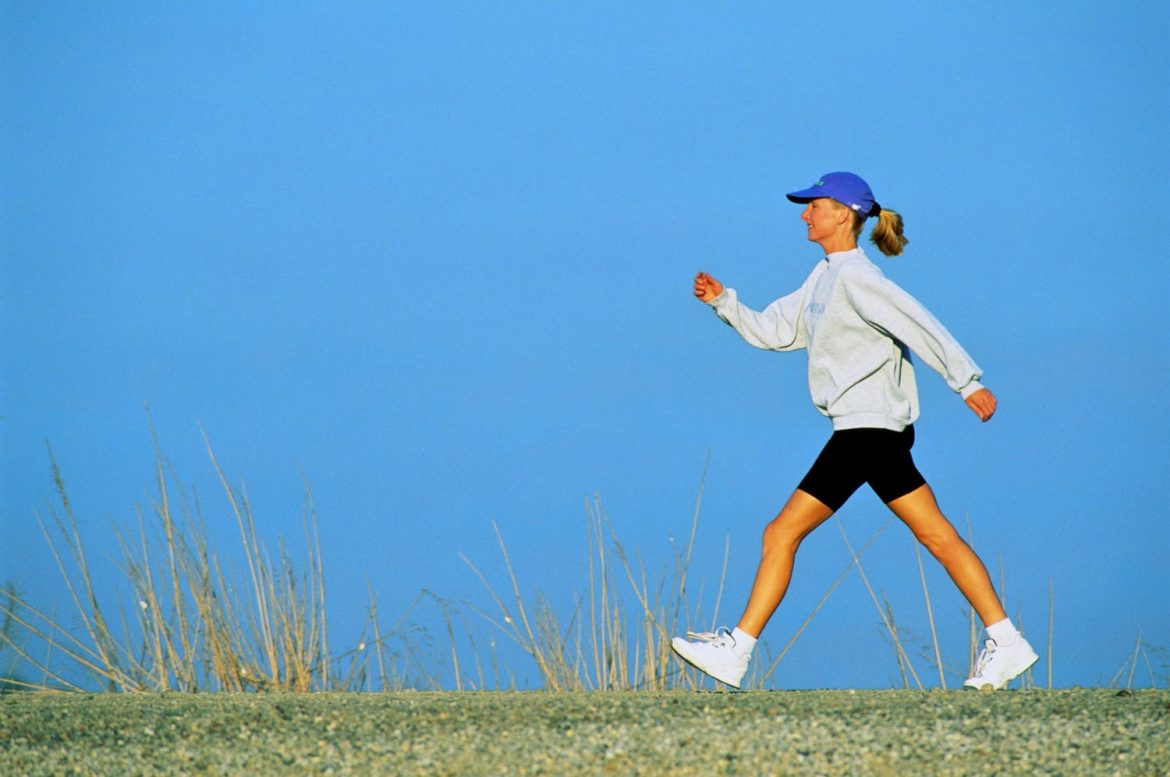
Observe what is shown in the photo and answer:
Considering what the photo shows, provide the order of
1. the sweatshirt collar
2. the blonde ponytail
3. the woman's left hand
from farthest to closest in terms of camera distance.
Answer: the blonde ponytail, the sweatshirt collar, the woman's left hand

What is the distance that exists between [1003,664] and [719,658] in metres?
1.02

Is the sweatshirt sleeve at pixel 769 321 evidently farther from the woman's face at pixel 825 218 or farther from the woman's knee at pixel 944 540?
the woman's knee at pixel 944 540

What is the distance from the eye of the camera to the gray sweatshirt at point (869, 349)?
5.00 meters

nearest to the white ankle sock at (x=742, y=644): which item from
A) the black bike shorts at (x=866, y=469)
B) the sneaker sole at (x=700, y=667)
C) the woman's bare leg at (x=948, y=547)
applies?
the sneaker sole at (x=700, y=667)

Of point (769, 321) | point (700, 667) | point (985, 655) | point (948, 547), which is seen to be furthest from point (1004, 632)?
point (769, 321)

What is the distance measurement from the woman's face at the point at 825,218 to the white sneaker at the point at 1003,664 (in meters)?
1.68

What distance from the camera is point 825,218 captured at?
538cm

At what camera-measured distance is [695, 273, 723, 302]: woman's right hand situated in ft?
18.5

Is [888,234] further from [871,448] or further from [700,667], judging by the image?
[700,667]

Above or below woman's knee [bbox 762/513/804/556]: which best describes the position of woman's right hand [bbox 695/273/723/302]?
above

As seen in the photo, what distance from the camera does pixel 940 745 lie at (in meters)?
3.28

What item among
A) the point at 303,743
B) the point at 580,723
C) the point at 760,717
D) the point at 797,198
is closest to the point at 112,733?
the point at 303,743

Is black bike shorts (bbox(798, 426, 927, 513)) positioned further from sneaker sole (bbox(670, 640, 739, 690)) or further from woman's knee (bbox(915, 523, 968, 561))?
sneaker sole (bbox(670, 640, 739, 690))

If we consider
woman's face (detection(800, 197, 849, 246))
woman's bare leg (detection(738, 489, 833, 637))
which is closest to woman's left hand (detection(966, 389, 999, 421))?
woman's bare leg (detection(738, 489, 833, 637))
